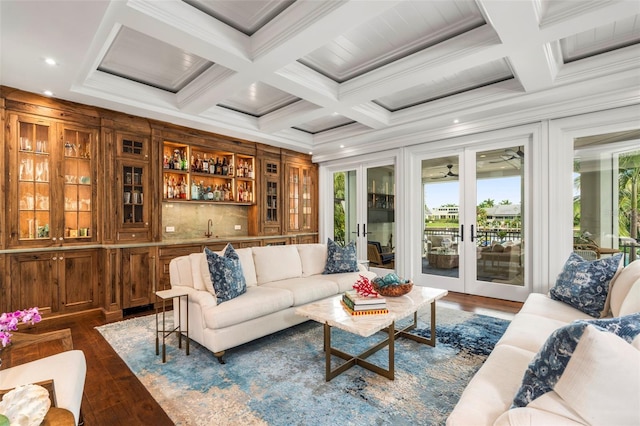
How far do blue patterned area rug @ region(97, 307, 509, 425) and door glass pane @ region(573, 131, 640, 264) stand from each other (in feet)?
6.60

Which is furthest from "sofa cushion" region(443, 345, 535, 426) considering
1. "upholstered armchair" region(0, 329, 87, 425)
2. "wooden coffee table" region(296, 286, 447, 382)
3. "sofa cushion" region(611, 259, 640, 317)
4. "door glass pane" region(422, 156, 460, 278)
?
"door glass pane" region(422, 156, 460, 278)

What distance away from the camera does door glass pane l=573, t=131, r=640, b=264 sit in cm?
383

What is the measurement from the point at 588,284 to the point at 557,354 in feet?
6.51

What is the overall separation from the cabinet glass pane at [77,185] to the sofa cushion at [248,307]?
2.51 m

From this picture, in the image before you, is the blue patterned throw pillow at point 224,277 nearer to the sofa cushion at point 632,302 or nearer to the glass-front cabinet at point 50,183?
the glass-front cabinet at point 50,183

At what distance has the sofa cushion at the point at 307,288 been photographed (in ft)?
11.2

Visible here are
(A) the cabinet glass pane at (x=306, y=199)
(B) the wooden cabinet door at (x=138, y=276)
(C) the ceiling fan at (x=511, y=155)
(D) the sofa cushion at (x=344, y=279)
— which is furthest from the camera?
(A) the cabinet glass pane at (x=306, y=199)

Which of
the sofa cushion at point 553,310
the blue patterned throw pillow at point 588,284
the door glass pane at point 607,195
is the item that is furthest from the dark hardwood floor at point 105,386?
the door glass pane at point 607,195

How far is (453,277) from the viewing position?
5242 mm

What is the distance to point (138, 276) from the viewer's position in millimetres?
4230

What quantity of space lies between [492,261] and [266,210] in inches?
158

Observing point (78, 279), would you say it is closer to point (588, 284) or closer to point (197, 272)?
point (197, 272)

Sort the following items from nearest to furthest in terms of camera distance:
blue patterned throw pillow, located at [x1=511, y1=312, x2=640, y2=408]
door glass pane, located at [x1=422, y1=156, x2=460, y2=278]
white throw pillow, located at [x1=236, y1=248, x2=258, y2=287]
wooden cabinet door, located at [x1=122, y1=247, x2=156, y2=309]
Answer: blue patterned throw pillow, located at [x1=511, y1=312, x2=640, y2=408] < white throw pillow, located at [x1=236, y1=248, x2=258, y2=287] < wooden cabinet door, located at [x1=122, y1=247, x2=156, y2=309] < door glass pane, located at [x1=422, y1=156, x2=460, y2=278]

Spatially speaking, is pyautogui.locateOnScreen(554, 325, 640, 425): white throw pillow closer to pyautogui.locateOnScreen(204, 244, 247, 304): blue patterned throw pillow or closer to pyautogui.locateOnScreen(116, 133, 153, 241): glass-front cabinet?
pyautogui.locateOnScreen(204, 244, 247, 304): blue patterned throw pillow
